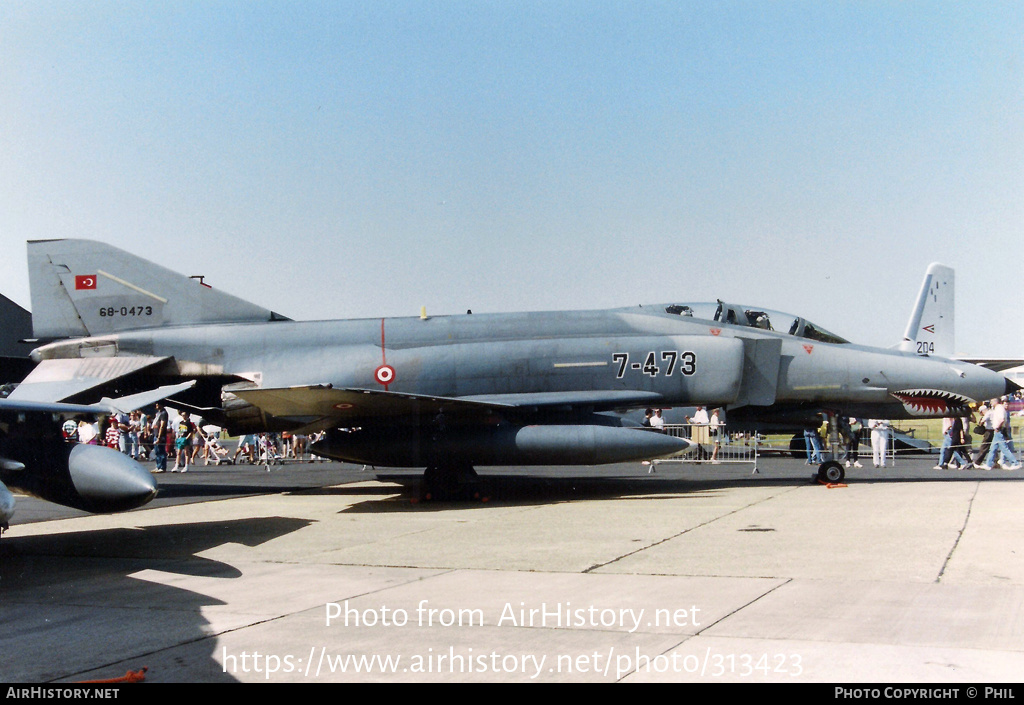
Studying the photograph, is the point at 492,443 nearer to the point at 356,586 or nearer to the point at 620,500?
the point at 620,500

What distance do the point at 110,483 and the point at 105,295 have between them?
7247mm

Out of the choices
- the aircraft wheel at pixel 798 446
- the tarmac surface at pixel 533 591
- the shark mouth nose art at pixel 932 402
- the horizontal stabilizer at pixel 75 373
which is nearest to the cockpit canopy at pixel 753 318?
the shark mouth nose art at pixel 932 402

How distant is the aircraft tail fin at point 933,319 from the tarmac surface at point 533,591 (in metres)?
16.1

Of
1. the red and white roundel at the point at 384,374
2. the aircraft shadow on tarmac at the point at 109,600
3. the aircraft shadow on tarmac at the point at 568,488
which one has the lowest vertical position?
the aircraft shadow on tarmac at the point at 568,488

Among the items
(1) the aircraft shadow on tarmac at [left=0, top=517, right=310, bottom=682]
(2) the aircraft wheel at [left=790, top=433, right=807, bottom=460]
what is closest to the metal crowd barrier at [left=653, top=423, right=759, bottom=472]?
(2) the aircraft wheel at [left=790, top=433, right=807, bottom=460]

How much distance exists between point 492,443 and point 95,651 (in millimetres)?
7436

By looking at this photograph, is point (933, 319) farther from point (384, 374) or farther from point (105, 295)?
point (105, 295)

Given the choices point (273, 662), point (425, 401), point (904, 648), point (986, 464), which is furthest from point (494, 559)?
point (986, 464)

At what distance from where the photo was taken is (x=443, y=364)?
509 inches

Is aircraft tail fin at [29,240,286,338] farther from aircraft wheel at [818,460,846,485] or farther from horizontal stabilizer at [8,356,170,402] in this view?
aircraft wheel at [818,460,846,485]

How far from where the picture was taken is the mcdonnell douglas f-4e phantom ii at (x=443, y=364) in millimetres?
12414

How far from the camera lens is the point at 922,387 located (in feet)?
43.2

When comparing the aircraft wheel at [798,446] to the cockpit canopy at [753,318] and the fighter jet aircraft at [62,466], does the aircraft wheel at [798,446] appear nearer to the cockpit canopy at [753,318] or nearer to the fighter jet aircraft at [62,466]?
the cockpit canopy at [753,318]

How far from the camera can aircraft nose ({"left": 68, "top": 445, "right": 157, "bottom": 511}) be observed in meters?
7.42
